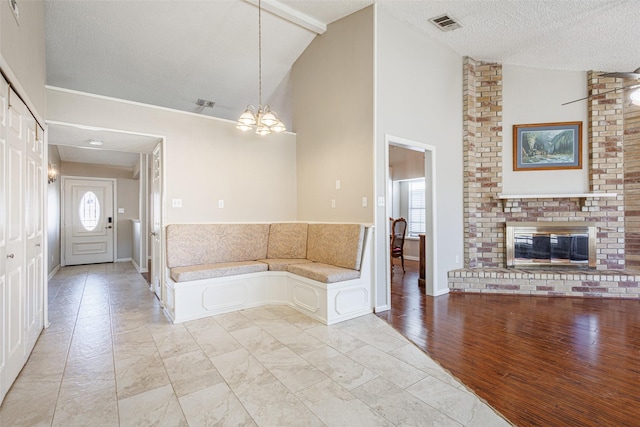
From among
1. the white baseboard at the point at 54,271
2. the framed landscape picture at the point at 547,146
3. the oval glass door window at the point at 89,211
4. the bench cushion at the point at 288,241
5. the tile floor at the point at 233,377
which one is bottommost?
the tile floor at the point at 233,377

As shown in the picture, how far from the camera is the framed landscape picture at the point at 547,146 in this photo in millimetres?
4504

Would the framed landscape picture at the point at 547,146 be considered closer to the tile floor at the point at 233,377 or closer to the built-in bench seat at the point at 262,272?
the built-in bench seat at the point at 262,272

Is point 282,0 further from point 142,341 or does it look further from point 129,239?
point 129,239

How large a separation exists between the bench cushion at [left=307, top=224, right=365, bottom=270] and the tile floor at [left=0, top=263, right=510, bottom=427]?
2.17 feet

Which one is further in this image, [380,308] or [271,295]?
[271,295]

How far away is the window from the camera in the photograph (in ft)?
24.3

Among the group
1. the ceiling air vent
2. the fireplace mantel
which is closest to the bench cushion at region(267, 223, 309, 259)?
the fireplace mantel

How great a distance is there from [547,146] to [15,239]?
5981 mm

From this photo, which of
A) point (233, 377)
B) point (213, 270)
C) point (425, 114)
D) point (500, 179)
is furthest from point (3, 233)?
point (500, 179)

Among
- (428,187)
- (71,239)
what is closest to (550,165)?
(428,187)

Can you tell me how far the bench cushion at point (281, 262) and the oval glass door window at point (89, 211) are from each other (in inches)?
206

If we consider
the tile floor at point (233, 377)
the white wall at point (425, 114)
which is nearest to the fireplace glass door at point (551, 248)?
the white wall at point (425, 114)

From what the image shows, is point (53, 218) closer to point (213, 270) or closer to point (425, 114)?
point (213, 270)

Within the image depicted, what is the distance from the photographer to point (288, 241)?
4.27 metres
